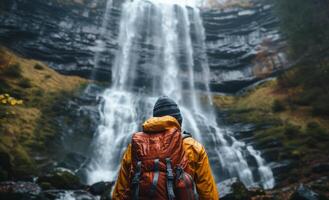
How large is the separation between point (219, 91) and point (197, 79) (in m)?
2.21

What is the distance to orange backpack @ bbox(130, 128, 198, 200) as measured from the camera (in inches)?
109

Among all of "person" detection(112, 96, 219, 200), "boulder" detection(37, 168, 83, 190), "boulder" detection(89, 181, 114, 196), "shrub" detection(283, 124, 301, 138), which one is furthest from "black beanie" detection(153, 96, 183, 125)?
"shrub" detection(283, 124, 301, 138)

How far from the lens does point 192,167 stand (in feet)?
9.77

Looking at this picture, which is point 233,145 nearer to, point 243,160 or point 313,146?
point 243,160

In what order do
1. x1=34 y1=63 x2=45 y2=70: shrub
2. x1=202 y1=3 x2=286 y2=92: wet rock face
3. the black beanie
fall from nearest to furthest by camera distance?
→ 1. the black beanie
2. x1=34 y1=63 x2=45 y2=70: shrub
3. x1=202 y1=3 x2=286 y2=92: wet rock face

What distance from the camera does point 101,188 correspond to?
11.5m

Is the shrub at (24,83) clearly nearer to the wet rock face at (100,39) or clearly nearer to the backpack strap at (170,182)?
the wet rock face at (100,39)

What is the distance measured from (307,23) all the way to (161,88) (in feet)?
41.1

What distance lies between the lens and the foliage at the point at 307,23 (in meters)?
17.2

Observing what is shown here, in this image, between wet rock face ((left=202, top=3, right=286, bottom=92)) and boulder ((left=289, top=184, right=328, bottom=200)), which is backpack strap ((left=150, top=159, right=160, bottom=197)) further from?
wet rock face ((left=202, top=3, right=286, bottom=92))

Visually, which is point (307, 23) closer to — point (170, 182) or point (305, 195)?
point (305, 195)

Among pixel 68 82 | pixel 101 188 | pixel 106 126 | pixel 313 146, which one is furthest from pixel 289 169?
pixel 68 82

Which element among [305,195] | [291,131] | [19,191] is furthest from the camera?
[291,131]

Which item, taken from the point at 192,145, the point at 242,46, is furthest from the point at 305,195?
the point at 242,46
